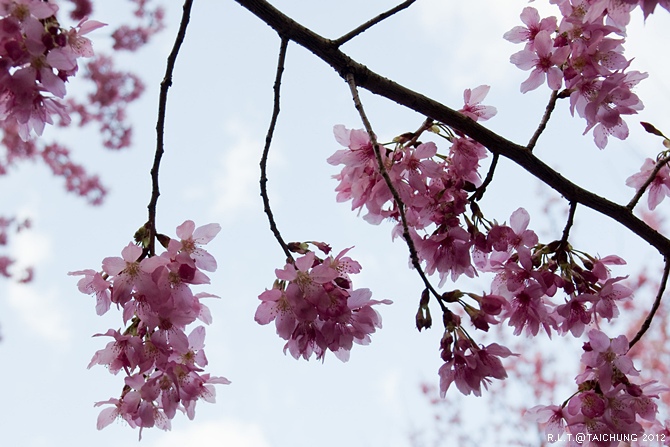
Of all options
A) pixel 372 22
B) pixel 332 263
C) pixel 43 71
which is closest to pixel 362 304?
pixel 332 263

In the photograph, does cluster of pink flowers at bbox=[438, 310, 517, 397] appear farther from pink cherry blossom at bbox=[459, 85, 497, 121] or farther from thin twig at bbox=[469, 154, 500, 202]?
pink cherry blossom at bbox=[459, 85, 497, 121]

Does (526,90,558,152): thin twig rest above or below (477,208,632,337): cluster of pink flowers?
above

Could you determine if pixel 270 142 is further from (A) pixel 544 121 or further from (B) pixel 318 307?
(A) pixel 544 121

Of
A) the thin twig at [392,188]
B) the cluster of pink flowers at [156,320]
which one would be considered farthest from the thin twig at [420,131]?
the cluster of pink flowers at [156,320]

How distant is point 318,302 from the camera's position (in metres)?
1.15

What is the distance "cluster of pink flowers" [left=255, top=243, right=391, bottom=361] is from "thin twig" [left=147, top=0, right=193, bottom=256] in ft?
0.74

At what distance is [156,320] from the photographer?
1.14m

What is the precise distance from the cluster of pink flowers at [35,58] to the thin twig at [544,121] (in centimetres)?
88

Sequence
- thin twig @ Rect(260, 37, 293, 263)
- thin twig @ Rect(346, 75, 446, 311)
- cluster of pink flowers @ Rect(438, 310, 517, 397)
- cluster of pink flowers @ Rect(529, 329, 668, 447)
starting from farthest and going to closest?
cluster of pink flowers @ Rect(529, 329, 668, 447)
cluster of pink flowers @ Rect(438, 310, 517, 397)
thin twig @ Rect(260, 37, 293, 263)
thin twig @ Rect(346, 75, 446, 311)

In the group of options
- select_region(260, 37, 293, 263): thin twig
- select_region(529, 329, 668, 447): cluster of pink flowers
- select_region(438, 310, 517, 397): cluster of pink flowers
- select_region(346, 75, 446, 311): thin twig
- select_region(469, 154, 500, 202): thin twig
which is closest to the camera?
select_region(346, 75, 446, 311): thin twig

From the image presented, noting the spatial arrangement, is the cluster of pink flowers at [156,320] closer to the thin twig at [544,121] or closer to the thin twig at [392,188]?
the thin twig at [392,188]

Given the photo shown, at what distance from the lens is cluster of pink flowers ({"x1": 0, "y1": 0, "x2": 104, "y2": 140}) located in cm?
99

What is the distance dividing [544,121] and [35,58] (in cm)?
104

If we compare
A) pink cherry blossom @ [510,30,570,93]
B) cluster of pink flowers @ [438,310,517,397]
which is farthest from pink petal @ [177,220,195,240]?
pink cherry blossom @ [510,30,570,93]
